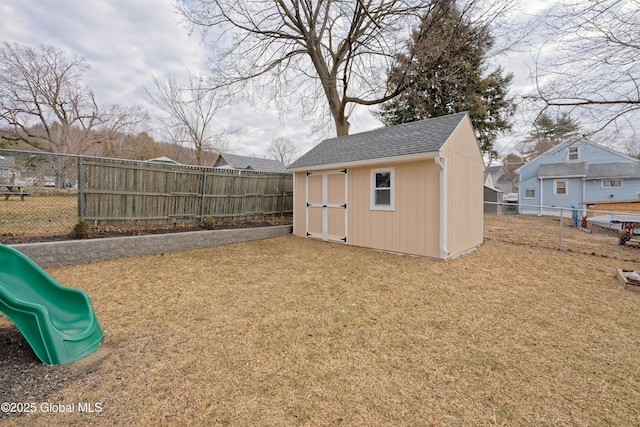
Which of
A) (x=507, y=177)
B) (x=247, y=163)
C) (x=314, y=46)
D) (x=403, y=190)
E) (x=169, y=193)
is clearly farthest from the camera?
(x=507, y=177)

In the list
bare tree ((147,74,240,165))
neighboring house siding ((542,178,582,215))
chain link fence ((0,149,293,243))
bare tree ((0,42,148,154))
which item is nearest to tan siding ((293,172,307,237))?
chain link fence ((0,149,293,243))

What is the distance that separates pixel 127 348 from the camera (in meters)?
2.42

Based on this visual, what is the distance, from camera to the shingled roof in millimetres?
5898

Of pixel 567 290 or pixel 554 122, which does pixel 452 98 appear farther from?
pixel 567 290

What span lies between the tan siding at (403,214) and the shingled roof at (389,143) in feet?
1.09

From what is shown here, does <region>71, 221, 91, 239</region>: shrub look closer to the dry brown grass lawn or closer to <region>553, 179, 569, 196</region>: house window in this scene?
the dry brown grass lawn

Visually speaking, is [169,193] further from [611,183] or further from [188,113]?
[611,183]

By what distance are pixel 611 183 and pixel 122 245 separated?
24.6 m

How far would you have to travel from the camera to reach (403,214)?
243 inches

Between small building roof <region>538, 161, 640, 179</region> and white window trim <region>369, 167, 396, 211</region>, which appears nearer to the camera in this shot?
white window trim <region>369, 167, 396, 211</region>

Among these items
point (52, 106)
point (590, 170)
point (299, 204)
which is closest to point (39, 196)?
point (299, 204)

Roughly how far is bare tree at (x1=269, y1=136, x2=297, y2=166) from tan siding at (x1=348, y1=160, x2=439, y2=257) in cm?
3022

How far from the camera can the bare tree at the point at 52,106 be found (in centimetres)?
1756

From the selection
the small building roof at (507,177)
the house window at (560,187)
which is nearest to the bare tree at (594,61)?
the house window at (560,187)
